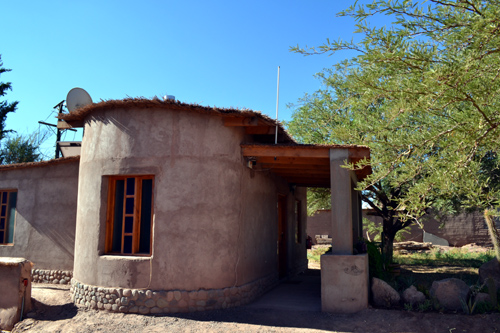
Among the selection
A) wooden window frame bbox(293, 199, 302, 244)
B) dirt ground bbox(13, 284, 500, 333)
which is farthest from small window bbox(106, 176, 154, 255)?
wooden window frame bbox(293, 199, 302, 244)

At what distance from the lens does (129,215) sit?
775cm

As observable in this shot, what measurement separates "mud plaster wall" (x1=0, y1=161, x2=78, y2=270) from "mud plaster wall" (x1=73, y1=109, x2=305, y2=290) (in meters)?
1.74

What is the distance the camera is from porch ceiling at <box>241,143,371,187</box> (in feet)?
25.2

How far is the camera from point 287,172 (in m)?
10.3

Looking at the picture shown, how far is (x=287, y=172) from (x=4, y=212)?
7.70 meters

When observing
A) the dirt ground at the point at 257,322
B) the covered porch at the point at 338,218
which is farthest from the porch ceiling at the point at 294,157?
the dirt ground at the point at 257,322

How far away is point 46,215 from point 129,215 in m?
3.52

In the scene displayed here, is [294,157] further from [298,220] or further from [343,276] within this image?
[298,220]

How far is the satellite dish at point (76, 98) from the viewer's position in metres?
9.46

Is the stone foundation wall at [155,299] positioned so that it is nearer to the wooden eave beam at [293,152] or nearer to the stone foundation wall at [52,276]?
the stone foundation wall at [52,276]

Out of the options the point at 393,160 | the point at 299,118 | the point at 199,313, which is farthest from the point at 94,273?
the point at 299,118

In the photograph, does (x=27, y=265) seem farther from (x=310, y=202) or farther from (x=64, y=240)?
(x=310, y=202)

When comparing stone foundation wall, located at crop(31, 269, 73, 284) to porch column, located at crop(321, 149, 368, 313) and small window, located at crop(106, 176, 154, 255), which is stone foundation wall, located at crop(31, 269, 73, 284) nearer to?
small window, located at crop(106, 176, 154, 255)

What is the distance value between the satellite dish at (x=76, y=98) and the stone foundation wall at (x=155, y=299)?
4275mm
